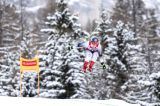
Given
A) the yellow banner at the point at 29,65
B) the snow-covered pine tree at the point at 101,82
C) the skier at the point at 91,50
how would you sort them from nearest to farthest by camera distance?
the skier at the point at 91,50, the yellow banner at the point at 29,65, the snow-covered pine tree at the point at 101,82

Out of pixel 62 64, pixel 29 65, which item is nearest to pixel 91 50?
pixel 29 65

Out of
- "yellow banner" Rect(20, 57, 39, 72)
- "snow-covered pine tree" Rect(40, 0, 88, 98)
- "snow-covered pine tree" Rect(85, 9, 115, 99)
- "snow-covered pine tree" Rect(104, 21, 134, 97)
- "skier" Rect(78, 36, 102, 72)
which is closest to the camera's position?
"skier" Rect(78, 36, 102, 72)

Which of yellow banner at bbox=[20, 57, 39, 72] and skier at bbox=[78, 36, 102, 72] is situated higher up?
skier at bbox=[78, 36, 102, 72]

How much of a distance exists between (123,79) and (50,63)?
6.56 meters

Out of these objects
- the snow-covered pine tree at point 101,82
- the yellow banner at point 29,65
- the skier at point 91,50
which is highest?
the skier at point 91,50

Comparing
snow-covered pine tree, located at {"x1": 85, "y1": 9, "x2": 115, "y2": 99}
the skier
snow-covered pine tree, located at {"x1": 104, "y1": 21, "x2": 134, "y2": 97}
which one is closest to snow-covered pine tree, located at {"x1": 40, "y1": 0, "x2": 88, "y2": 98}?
snow-covered pine tree, located at {"x1": 85, "y1": 9, "x2": 115, "y2": 99}

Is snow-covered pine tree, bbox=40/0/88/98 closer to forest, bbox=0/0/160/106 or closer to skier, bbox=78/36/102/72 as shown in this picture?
forest, bbox=0/0/160/106

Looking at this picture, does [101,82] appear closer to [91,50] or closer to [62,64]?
[62,64]

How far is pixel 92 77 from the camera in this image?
1401 inches

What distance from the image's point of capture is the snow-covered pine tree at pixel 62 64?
29.4 metres

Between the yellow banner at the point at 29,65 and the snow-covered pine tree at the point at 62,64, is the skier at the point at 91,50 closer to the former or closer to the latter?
the yellow banner at the point at 29,65

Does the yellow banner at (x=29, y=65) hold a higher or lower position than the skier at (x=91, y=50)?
lower

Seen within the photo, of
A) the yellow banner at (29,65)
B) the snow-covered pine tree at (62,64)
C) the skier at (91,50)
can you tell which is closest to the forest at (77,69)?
the snow-covered pine tree at (62,64)

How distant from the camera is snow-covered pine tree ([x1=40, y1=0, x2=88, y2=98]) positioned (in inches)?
1156
